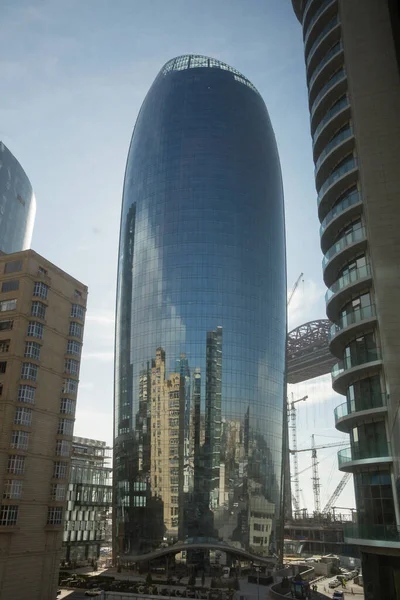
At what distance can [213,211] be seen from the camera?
133 meters

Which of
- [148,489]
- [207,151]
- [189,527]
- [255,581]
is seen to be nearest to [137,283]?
[207,151]

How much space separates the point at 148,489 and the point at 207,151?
288 feet

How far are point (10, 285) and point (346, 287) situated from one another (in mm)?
48448

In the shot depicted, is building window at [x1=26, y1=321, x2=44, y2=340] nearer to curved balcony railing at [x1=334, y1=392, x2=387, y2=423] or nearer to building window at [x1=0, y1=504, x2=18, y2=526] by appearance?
building window at [x1=0, y1=504, x2=18, y2=526]

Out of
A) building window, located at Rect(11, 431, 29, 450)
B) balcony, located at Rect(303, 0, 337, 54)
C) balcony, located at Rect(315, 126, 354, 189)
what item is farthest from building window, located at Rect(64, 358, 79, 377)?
balcony, located at Rect(303, 0, 337, 54)

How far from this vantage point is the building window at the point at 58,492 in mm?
70750

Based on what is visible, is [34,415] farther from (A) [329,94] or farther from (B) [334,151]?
(A) [329,94]

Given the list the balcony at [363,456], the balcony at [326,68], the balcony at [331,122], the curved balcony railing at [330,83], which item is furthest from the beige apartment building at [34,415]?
the balcony at [326,68]

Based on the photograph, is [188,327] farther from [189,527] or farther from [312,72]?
[312,72]

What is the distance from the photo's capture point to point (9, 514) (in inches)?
2486

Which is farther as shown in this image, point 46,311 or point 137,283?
point 137,283

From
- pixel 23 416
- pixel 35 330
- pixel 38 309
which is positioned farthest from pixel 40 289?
pixel 23 416

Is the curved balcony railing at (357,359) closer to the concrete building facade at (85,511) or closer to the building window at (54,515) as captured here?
the building window at (54,515)

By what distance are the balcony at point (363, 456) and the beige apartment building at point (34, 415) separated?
41276 millimetres
